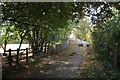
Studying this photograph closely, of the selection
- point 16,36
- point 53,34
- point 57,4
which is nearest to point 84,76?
point 57,4

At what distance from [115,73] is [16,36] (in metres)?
12.3

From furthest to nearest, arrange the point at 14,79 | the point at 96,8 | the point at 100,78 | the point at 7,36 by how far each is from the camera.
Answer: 1. the point at 7,36
2. the point at 96,8
3. the point at 14,79
4. the point at 100,78

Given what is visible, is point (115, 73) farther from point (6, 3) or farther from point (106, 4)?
point (6, 3)

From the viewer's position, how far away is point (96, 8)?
33.4 feet

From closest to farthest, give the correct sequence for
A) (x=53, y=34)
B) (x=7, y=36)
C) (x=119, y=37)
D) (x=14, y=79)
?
(x=14, y=79)
(x=119, y=37)
(x=7, y=36)
(x=53, y=34)

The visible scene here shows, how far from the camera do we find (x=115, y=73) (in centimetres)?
844

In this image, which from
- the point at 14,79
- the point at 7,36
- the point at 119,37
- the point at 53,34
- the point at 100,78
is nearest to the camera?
the point at 100,78

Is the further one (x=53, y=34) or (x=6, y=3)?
(x=53, y=34)

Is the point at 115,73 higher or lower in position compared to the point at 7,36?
lower

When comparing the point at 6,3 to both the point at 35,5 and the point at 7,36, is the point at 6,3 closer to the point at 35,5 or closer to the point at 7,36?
the point at 35,5

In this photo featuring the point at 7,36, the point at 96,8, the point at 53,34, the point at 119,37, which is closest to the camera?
the point at 119,37

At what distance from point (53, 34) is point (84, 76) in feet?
42.6

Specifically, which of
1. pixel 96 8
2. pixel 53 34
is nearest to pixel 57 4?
pixel 96 8

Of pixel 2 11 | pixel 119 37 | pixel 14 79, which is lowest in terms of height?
pixel 14 79
